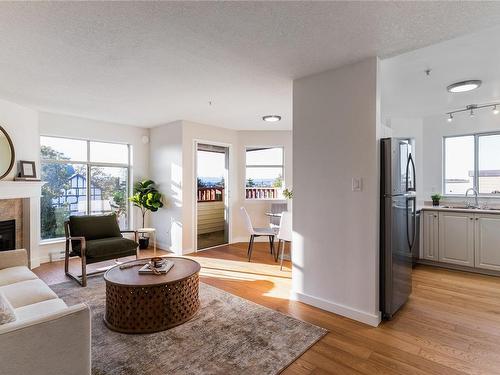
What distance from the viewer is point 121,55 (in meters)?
2.48

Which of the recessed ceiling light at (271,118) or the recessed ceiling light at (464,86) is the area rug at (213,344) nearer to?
the recessed ceiling light at (271,118)

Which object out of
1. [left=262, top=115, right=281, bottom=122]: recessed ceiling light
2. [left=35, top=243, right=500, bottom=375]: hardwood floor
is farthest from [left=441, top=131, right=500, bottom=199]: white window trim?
[left=262, top=115, right=281, bottom=122]: recessed ceiling light

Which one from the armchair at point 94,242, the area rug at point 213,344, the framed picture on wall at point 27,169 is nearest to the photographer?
the area rug at point 213,344

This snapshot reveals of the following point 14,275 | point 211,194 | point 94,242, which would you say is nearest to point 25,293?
point 14,275

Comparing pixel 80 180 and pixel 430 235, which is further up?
pixel 80 180

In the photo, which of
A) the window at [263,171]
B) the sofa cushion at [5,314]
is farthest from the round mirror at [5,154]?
the window at [263,171]

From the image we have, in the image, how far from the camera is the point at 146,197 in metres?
5.22

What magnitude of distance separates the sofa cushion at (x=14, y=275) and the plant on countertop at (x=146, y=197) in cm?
259

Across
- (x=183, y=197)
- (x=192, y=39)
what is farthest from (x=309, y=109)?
(x=183, y=197)

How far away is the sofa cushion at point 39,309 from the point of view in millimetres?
1751

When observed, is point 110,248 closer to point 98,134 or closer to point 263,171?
point 98,134

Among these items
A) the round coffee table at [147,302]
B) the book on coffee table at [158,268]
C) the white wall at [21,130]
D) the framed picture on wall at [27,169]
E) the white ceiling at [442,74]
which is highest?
the white ceiling at [442,74]

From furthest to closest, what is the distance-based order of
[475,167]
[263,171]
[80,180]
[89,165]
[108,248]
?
1. [263,171]
2. [89,165]
3. [80,180]
4. [475,167]
5. [108,248]

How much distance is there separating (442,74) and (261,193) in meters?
3.91
